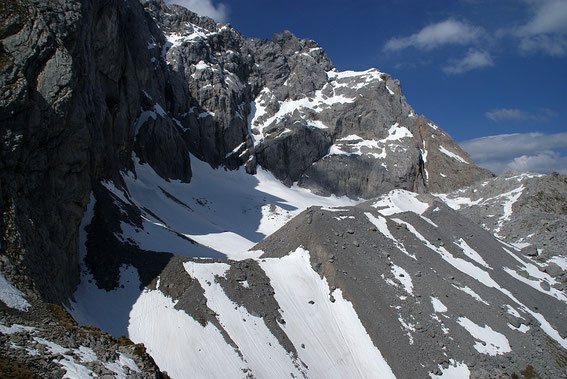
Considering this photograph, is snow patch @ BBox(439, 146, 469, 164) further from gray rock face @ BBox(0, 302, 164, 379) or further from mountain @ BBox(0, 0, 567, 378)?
gray rock face @ BBox(0, 302, 164, 379)

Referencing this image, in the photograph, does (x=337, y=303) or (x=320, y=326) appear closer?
(x=320, y=326)

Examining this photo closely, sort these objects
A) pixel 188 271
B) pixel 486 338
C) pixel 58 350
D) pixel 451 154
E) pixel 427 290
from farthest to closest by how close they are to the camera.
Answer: pixel 451 154, pixel 427 290, pixel 486 338, pixel 188 271, pixel 58 350

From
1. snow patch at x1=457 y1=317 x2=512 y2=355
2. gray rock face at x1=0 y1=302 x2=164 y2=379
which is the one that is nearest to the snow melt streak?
snow patch at x1=457 y1=317 x2=512 y2=355

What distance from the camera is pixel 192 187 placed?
260ft

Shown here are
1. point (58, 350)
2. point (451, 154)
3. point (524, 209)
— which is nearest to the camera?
point (58, 350)

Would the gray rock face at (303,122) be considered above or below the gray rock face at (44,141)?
above

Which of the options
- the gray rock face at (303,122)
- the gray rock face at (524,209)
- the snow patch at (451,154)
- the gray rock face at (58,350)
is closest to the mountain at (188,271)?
the gray rock face at (58,350)

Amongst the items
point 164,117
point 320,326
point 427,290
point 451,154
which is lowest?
point 320,326

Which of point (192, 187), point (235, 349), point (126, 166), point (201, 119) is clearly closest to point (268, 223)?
point (192, 187)

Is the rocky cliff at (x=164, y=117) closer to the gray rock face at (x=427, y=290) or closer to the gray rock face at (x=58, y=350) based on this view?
the gray rock face at (x=58, y=350)

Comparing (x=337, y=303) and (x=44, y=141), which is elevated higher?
(x=44, y=141)

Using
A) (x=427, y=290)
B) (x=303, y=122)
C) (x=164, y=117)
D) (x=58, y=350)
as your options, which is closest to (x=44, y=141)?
(x=58, y=350)

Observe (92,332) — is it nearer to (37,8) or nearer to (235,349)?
(235,349)

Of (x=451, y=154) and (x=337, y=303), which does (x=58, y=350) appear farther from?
(x=451, y=154)
